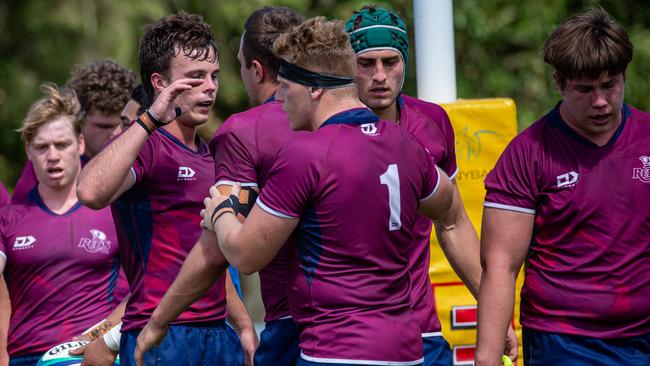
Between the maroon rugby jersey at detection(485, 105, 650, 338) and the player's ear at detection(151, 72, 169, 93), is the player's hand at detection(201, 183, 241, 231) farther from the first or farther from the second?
the maroon rugby jersey at detection(485, 105, 650, 338)

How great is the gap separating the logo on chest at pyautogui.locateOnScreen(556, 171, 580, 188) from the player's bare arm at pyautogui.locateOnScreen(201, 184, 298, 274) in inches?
49.3

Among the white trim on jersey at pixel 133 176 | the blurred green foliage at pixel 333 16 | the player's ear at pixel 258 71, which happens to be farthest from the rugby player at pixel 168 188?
the blurred green foliage at pixel 333 16

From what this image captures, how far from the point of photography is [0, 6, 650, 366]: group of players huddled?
4.24 meters

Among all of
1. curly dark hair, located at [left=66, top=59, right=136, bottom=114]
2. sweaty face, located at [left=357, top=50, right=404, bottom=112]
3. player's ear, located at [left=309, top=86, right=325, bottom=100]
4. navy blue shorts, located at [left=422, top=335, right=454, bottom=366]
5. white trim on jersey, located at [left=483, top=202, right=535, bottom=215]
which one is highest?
player's ear, located at [left=309, top=86, right=325, bottom=100]

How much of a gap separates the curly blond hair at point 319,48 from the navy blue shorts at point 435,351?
1.61 metres

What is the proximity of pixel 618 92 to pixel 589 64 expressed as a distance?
192 millimetres

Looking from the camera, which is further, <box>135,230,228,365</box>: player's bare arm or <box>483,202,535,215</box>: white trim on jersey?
<box>483,202,535,215</box>: white trim on jersey

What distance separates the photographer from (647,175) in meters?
4.91

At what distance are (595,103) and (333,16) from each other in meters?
7.63

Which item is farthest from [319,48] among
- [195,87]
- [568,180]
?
[568,180]

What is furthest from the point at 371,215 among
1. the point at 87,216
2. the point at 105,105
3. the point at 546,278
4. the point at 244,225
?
the point at 105,105

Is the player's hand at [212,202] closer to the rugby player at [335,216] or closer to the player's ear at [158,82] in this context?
the rugby player at [335,216]

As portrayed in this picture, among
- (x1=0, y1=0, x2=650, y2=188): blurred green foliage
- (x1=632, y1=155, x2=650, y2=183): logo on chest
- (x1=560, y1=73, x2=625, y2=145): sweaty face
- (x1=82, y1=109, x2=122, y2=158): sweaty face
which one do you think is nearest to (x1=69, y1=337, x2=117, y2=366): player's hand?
(x1=560, y1=73, x2=625, y2=145): sweaty face

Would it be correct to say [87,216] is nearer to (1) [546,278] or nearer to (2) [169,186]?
(2) [169,186]
